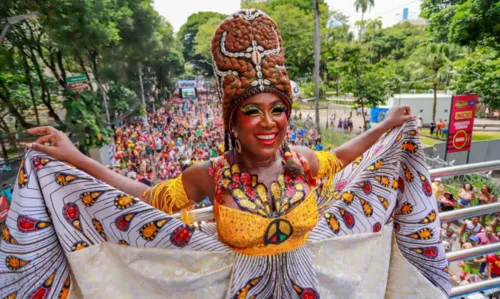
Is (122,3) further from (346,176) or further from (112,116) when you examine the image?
(346,176)

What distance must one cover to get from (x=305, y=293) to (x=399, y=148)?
0.84m

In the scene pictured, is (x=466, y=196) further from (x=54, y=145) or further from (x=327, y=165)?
(x=54, y=145)

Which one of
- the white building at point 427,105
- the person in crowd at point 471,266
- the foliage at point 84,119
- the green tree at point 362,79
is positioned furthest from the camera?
the white building at point 427,105

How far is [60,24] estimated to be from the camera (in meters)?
10.4

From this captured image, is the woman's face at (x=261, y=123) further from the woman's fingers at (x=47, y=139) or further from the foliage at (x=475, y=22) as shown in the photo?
the foliage at (x=475, y=22)

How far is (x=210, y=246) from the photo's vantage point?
1.44 metres

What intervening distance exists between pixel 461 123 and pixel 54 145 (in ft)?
34.6

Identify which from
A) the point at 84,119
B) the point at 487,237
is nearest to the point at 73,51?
the point at 84,119

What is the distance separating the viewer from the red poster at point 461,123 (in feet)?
30.0

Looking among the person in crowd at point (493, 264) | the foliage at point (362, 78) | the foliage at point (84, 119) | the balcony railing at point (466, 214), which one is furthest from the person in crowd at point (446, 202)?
the foliage at point (362, 78)

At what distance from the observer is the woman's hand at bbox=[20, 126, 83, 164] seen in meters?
1.34

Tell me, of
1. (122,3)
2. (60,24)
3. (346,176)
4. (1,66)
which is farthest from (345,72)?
(346,176)

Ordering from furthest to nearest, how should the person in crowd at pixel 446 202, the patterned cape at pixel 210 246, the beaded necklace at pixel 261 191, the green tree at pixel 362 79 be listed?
1. the green tree at pixel 362 79
2. the person in crowd at pixel 446 202
3. the beaded necklace at pixel 261 191
4. the patterned cape at pixel 210 246

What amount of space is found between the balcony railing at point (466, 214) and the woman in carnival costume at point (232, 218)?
63mm
